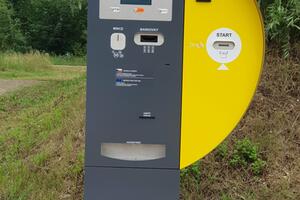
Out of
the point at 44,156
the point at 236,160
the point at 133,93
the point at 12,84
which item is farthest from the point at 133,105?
the point at 12,84

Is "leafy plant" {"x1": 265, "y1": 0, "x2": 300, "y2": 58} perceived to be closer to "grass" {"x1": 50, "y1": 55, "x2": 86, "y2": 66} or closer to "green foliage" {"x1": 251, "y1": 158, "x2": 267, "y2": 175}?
"green foliage" {"x1": 251, "y1": 158, "x2": 267, "y2": 175}

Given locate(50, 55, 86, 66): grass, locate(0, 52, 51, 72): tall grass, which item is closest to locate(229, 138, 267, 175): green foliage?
locate(0, 52, 51, 72): tall grass

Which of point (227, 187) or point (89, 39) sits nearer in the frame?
point (89, 39)

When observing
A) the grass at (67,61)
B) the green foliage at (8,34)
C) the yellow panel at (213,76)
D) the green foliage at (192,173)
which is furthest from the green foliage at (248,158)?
the green foliage at (8,34)

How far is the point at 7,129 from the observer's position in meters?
8.42

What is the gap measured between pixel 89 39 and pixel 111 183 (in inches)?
40.2

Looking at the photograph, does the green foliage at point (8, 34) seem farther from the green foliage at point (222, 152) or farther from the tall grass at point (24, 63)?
the green foliage at point (222, 152)

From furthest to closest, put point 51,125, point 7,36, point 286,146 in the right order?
point 7,36 < point 51,125 < point 286,146

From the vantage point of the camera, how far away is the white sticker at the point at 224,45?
141 inches

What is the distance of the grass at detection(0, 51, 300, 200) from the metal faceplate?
5.91ft

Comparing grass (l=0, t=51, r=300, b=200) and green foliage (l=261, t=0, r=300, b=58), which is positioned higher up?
green foliage (l=261, t=0, r=300, b=58)

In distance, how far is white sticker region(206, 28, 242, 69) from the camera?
11.7ft

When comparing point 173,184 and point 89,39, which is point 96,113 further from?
point 173,184

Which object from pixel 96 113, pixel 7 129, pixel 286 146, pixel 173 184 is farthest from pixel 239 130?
pixel 7 129
